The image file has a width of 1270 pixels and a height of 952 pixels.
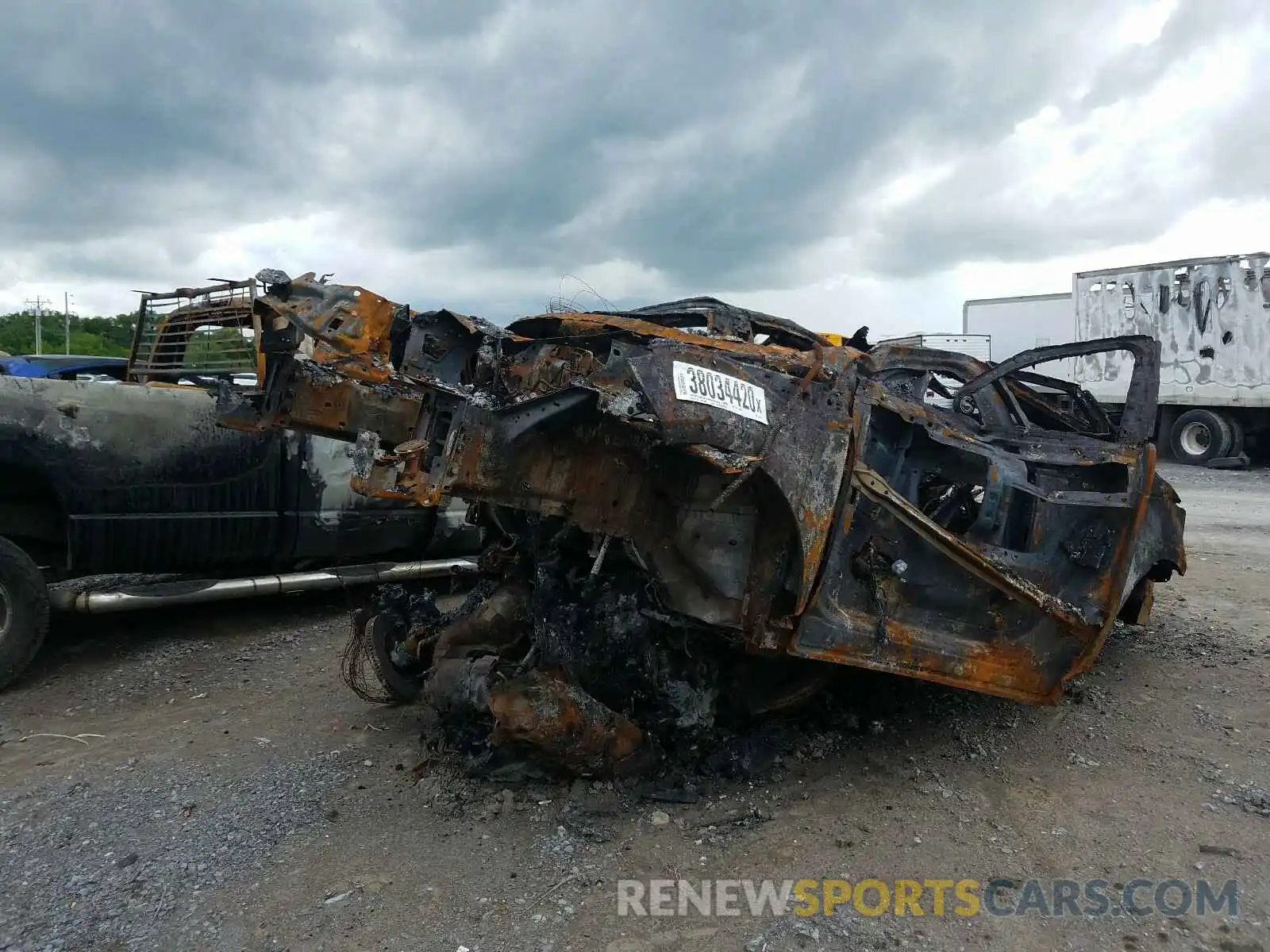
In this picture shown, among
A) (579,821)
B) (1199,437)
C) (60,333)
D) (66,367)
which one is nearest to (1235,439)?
(1199,437)

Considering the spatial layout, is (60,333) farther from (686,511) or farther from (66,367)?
(686,511)

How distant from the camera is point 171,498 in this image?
16.5 feet

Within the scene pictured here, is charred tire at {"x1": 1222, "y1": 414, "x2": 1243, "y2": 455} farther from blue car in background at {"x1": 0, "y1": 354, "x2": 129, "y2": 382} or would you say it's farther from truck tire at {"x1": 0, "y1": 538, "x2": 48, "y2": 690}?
truck tire at {"x1": 0, "y1": 538, "x2": 48, "y2": 690}

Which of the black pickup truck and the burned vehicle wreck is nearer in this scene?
the burned vehicle wreck

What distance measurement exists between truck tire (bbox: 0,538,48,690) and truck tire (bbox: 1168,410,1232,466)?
16.4m

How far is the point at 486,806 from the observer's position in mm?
3293

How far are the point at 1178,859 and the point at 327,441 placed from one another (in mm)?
4706

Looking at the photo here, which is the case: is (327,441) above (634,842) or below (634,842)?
above

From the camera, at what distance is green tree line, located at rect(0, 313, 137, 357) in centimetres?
3256

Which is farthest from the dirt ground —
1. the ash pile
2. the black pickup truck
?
the black pickup truck

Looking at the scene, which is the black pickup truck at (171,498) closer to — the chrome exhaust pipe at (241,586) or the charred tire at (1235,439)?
the chrome exhaust pipe at (241,586)

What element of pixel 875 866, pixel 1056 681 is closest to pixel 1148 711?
pixel 1056 681

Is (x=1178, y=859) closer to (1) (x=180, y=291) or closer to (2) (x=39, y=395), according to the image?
(2) (x=39, y=395)

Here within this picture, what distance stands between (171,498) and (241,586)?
0.62 meters
